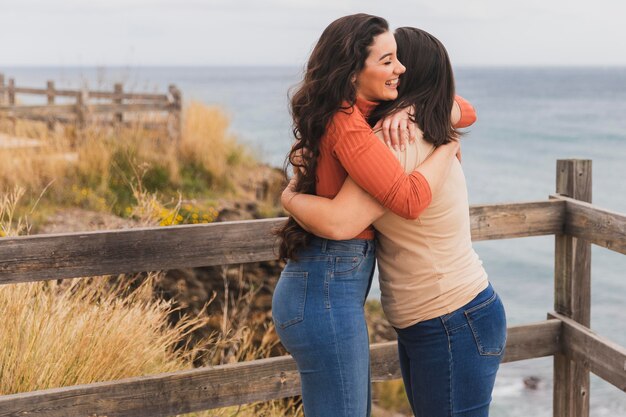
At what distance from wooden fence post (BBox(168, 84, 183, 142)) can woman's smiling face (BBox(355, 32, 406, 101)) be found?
1146cm

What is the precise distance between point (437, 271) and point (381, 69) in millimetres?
568

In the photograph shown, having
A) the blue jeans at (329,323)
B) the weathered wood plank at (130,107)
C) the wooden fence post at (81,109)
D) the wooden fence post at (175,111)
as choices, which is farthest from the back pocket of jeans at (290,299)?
the weathered wood plank at (130,107)

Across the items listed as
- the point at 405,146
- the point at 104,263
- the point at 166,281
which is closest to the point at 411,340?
the point at 405,146

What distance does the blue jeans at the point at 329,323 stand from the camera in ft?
6.82

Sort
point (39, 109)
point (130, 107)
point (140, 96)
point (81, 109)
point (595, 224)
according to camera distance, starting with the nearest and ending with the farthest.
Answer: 1. point (595, 224)
2. point (81, 109)
3. point (39, 109)
4. point (130, 107)
5. point (140, 96)

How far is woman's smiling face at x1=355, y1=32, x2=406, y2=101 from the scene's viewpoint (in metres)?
2.10

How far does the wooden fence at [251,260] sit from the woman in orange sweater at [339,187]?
0.69m

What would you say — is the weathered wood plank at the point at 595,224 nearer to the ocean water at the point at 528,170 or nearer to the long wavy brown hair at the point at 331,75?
the ocean water at the point at 528,170

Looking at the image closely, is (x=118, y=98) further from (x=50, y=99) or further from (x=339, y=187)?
(x=339, y=187)

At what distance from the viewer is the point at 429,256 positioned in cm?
218

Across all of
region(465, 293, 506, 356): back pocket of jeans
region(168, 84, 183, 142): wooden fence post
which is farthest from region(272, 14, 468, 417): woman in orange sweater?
region(168, 84, 183, 142): wooden fence post

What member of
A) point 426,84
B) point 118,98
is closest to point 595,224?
point 426,84

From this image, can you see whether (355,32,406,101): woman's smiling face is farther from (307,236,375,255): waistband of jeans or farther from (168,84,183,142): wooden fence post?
(168,84,183,142): wooden fence post

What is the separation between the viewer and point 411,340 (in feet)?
7.41
